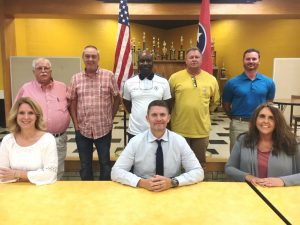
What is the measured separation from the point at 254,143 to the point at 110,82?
152 centimetres

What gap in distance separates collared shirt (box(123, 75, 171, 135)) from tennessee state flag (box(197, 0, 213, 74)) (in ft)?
3.97

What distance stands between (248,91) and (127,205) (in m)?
1.96

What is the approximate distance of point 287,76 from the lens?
22.0 feet

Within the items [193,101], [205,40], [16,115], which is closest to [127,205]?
[16,115]

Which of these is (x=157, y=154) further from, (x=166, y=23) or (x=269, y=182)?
(x=166, y=23)

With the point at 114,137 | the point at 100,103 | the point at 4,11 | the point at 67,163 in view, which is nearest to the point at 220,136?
the point at 114,137

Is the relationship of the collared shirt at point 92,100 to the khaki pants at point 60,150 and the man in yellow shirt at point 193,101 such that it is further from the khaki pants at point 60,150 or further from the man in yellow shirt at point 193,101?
the man in yellow shirt at point 193,101

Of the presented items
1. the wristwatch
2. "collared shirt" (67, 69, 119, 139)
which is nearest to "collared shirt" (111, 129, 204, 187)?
the wristwatch

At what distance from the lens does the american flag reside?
13.2 ft

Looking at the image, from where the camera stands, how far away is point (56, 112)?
2.99 metres

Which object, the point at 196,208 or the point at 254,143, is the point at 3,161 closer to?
the point at 196,208

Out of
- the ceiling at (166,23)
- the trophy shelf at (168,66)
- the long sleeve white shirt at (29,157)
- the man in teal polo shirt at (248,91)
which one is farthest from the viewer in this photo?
the ceiling at (166,23)

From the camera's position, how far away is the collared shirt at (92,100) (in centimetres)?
304

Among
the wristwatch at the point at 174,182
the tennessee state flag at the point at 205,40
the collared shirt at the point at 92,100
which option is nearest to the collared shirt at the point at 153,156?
the wristwatch at the point at 174,182
